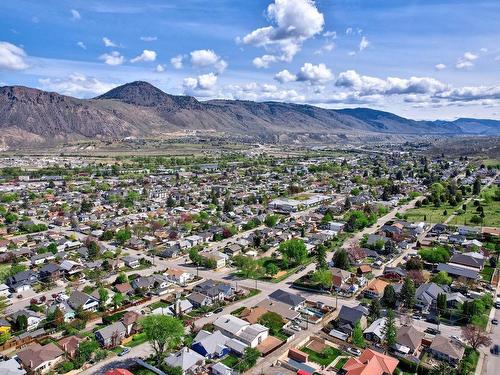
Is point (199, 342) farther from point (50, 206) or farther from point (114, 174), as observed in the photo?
point (114, 174)

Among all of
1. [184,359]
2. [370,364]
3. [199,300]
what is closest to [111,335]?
[184,359]

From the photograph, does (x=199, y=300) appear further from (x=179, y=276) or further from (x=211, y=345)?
(x=211, y=345)

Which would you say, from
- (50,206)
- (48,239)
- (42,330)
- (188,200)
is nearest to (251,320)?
(42,330)

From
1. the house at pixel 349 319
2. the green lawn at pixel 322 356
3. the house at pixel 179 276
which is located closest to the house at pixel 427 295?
the house at pixel 349 319

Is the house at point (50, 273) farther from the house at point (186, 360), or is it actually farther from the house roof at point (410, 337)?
the house roof at point (410, 337)

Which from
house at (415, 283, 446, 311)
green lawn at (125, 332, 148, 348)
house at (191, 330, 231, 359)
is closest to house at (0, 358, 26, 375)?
green lawn at (125, 332, 148, 348)
